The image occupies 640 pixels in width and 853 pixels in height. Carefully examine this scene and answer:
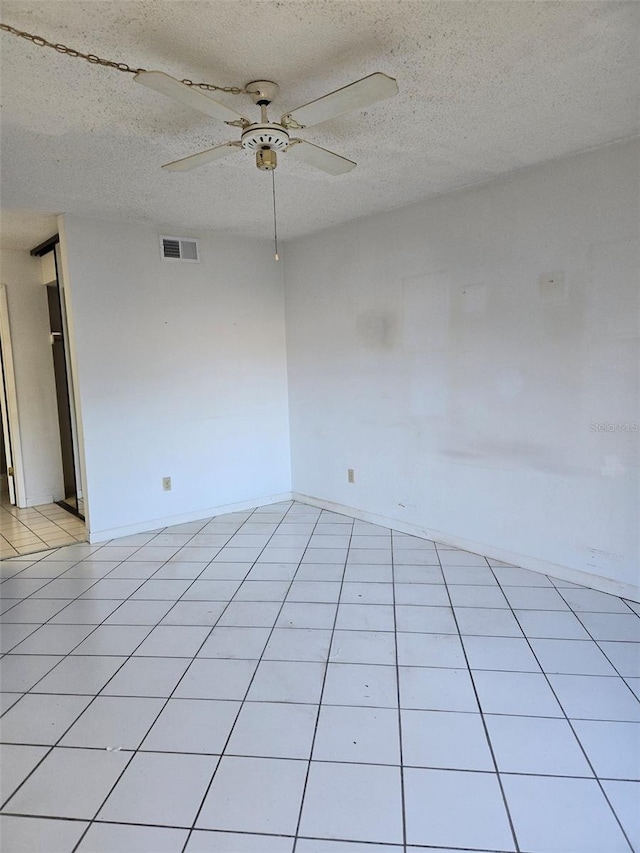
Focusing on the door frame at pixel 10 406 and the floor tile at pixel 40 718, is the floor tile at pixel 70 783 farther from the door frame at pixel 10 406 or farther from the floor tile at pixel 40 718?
the door frame at pixel 10 406

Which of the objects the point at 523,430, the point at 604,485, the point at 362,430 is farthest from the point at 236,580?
the point at 604,485

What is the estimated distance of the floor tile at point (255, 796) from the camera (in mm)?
1418

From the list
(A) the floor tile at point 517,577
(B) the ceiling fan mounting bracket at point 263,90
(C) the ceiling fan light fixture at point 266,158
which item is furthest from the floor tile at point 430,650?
(B) the ceiling fan mounting bracket at point 263,90

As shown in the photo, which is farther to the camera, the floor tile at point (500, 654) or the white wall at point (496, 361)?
the white wall at point (496, 361)

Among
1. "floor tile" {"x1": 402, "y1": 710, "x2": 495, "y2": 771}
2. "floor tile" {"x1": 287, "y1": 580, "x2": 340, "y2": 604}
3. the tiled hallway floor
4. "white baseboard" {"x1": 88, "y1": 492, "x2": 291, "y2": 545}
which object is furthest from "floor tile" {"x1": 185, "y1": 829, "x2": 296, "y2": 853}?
"white baseboard" {"x1": 88, "y1": 492, "x2": 291, "y2": 545}

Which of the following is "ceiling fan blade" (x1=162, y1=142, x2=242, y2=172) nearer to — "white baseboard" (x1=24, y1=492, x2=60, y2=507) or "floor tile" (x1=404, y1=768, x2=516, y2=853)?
"floor tile" (x1=404, y1=768, x2=516, y2=853)

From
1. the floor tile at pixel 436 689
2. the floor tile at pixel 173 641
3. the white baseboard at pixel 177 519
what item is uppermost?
the white baseboard at pixel 177 519

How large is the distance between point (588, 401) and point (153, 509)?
3.09 meters

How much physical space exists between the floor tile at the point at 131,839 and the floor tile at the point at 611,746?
1.26 metres

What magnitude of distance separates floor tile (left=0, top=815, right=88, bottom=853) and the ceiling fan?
214 cm

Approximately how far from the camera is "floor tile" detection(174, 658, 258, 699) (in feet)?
6.48

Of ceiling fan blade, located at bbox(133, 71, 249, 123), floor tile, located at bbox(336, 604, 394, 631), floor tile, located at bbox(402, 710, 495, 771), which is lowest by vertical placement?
floor tile, located at bbox(402, 710, 495, 771)

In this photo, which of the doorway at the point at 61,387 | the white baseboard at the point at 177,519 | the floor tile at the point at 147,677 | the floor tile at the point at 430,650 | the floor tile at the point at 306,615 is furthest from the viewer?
the doorway at the point at 61,387

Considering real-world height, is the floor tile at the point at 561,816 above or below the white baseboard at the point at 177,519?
below
